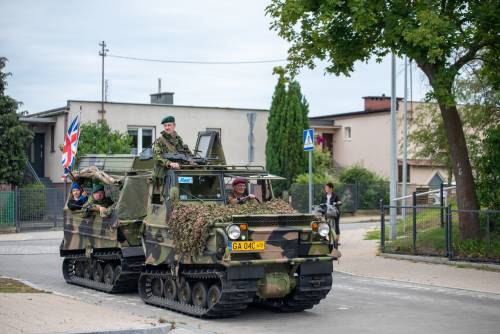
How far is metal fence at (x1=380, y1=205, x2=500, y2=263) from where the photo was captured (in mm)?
21359

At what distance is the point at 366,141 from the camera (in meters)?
58.1

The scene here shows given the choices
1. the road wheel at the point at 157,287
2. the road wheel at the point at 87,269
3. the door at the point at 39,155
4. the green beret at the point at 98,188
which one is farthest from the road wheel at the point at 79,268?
the door at the point at 39,155

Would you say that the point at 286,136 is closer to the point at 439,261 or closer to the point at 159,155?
the point at 439,261

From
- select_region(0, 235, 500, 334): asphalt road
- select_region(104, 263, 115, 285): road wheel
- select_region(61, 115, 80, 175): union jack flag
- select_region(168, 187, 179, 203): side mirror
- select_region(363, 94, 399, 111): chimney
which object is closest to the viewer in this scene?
select_region(0, 235, 500, 334): asphalt road

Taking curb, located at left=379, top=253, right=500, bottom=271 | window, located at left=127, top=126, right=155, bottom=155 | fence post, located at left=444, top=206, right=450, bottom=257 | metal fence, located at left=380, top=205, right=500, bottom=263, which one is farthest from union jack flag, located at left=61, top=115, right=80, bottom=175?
window, located at left=127, top=126, right=155, bottom=155

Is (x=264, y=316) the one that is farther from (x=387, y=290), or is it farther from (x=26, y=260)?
(x=26, y=260)

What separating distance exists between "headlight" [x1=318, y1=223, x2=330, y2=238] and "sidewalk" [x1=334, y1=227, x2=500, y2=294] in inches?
186

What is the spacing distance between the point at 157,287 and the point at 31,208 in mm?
22663

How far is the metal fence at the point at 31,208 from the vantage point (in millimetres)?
36500

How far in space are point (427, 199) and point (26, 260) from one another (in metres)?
19.7

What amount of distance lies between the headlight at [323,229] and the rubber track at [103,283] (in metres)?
4.23

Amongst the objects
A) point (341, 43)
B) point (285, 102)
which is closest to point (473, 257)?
point (341, 43)

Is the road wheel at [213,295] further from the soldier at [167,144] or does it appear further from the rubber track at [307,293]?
the soldier at [167,144]

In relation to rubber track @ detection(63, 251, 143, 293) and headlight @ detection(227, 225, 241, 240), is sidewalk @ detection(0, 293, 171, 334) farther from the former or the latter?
rubber track @ detection(63, 251, 143, 293)
